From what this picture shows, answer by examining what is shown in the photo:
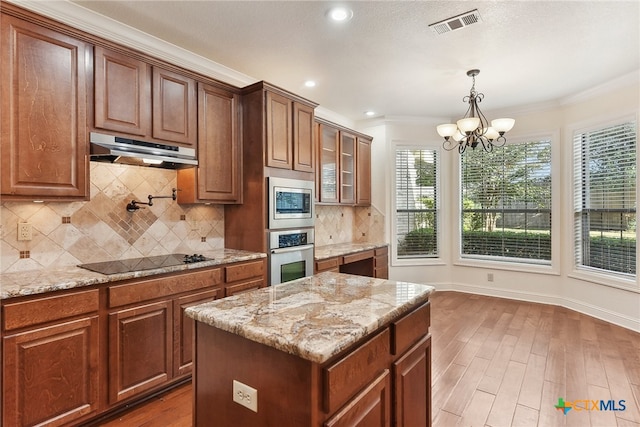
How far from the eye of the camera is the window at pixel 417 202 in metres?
5.30

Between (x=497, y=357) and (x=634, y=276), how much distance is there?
7.09 feet

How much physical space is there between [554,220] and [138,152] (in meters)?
5.11

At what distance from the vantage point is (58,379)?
6.15 ft

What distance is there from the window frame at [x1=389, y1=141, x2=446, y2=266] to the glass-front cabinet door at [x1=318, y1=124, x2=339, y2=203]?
45.1 inches

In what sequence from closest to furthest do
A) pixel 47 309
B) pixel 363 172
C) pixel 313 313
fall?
pixel 313 313, pixel 47 309, pixel 363 172

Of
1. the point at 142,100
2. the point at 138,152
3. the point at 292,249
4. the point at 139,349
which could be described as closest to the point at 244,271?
the point at 292,249

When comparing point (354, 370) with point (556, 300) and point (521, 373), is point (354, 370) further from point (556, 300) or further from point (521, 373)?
point (556, 300)

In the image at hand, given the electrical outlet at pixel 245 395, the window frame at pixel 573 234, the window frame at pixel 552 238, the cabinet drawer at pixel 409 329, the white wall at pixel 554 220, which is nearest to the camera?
the electrical outlet at pixel 245 395

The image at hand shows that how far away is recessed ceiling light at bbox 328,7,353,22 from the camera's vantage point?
2.37m

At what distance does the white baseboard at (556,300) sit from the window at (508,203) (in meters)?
0.49

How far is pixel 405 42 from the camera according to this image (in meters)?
2.86

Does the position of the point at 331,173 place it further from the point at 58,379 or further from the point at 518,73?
the point at 58,379

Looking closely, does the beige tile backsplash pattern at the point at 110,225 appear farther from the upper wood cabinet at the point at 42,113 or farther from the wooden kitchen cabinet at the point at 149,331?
the wooden kitchen cabinet at the point at 149,331

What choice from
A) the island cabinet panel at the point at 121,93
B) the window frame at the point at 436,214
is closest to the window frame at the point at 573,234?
the window frame at the point at 436,214
